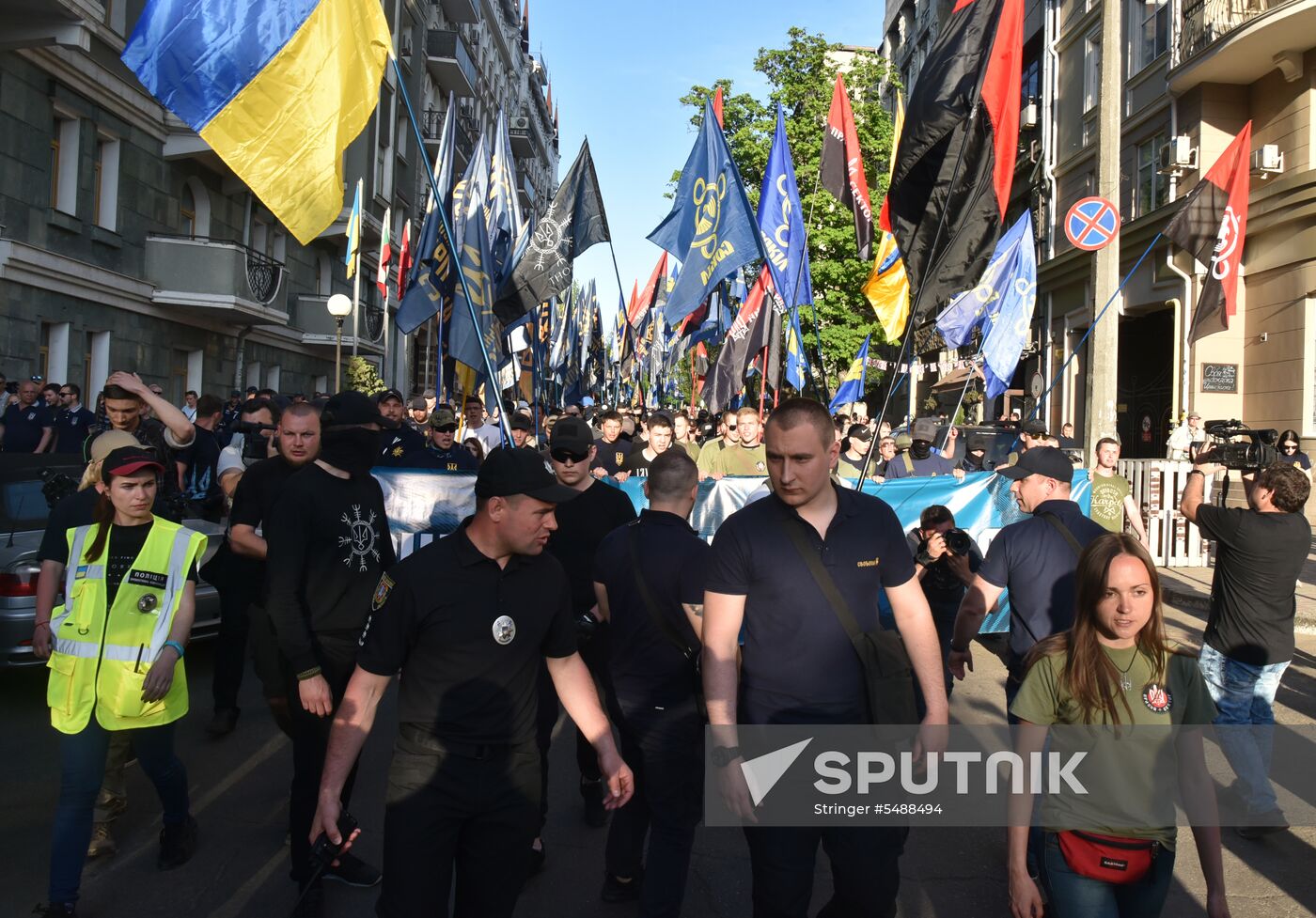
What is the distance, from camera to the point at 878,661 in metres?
3.11

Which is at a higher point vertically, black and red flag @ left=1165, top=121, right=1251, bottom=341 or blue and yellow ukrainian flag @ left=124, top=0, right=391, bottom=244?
black and red flag @ left=1165, top=121, right=1251, bottom=341

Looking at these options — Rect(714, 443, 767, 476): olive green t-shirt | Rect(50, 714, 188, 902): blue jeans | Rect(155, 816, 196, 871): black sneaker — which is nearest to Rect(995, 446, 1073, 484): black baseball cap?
Rect(50, 714, 188, 902): blue jeans

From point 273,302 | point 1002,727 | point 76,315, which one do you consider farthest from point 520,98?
point 1002,727

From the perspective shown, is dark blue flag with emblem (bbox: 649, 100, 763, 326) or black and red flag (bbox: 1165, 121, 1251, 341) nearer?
dark blue flag with emblem (bbox: 649, 100, 763, 326)

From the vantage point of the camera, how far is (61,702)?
3.89m

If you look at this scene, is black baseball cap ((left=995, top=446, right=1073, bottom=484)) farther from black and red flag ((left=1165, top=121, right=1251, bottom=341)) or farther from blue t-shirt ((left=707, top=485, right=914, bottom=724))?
black and red flag ((left=1165, top=121, right=1251, bottom=341))

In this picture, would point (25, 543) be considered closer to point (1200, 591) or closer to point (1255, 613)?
point (1255, 613)

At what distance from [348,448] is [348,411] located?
0.17 meters

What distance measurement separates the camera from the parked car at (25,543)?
6480 mm

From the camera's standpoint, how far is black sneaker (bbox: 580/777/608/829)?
16.2ft

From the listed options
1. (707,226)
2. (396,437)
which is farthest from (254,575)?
(707,226)

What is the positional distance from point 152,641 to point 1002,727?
15.9ft

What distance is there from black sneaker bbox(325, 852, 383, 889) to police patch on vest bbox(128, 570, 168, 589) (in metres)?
1.35

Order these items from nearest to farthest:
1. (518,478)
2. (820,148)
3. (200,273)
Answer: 1. (518,478)
2. (200,273)
3. (820,148)
